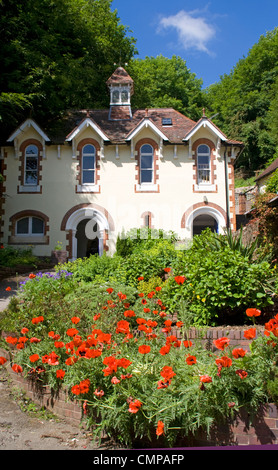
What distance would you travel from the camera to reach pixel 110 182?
1878cm

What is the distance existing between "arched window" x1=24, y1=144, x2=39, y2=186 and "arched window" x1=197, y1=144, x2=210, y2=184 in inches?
341

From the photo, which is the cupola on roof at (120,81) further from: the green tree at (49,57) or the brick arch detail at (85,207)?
the brick arch detail at (85,207)

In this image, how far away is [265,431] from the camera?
3.57 meters

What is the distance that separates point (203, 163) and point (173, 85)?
87.5 feet

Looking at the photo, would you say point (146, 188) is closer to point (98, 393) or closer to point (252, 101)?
point (98, 393)

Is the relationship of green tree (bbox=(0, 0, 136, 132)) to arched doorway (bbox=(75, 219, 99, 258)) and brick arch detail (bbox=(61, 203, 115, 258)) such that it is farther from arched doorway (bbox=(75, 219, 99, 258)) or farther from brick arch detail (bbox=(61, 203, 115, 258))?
arched doorway (bbox=(75, 219, 99, 258))

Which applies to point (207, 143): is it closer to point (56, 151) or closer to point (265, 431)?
point (56, 151)

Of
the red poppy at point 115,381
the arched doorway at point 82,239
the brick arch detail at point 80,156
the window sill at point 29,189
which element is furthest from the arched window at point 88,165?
the red poppy at point 115,381

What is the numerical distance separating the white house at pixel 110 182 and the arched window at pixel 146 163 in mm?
53

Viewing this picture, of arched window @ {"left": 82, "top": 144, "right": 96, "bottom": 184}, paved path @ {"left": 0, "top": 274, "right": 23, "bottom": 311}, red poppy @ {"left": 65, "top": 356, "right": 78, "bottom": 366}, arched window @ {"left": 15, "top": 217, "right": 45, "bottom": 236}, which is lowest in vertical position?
red poppy @ {"left": 65, "top": 356, "right": 78, "bottom": 366}

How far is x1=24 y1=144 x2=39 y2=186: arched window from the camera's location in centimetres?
1912

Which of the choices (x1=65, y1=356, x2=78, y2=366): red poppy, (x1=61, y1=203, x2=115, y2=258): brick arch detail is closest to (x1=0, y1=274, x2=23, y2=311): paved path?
(x1=65, y1=356, x2=78, y2=366): red poppy

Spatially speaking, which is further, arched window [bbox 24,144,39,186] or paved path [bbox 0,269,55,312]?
arched window [bbox 24,144,39,186]
